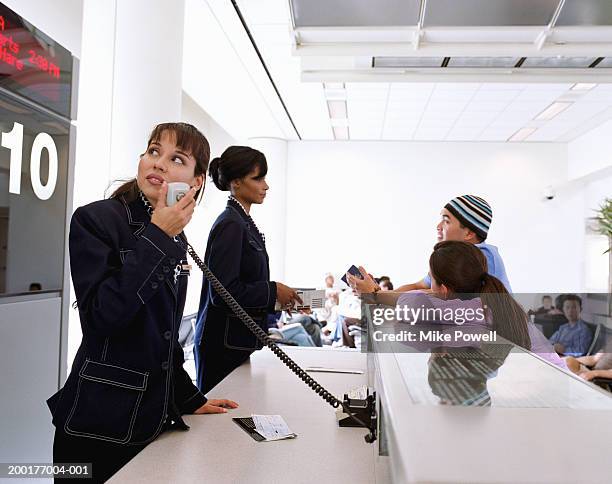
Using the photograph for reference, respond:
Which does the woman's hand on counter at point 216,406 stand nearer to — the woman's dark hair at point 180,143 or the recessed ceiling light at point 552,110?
the woman's dark hair at point 180,143

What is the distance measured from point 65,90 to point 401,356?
207cm

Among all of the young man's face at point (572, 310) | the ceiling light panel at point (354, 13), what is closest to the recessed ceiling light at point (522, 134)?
the young man's face at point (572, 310)

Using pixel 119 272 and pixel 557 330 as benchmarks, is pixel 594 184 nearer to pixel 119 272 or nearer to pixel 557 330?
pixel 557 330

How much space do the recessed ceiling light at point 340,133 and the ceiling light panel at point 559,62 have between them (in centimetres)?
423

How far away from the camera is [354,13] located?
152 inches

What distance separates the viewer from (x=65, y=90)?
2287 millimetres

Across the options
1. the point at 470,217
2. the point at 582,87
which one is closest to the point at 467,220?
the point at 470,217

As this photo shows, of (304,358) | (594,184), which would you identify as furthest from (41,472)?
(594,184)

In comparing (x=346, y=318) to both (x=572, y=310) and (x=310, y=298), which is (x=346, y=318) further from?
(x=310, y=298)

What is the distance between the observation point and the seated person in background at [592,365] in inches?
125

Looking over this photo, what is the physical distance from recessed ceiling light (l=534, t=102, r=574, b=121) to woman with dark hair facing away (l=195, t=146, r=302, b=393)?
6.51 metres

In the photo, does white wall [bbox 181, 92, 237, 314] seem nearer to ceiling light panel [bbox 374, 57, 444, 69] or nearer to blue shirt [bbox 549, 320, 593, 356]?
ceiling light panel [bbox 374, 57, 444, 69]

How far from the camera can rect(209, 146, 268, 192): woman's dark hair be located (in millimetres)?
2180

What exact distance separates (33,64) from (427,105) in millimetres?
6185
